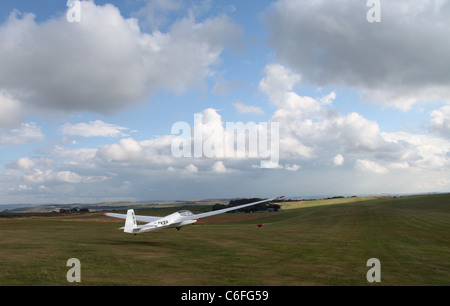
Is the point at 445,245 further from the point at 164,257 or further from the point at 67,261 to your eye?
the point at 67,261

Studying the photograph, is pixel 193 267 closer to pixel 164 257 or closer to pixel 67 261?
pixel 164 257

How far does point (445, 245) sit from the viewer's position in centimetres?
2816

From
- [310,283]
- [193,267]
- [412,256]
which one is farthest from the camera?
[412,256]
